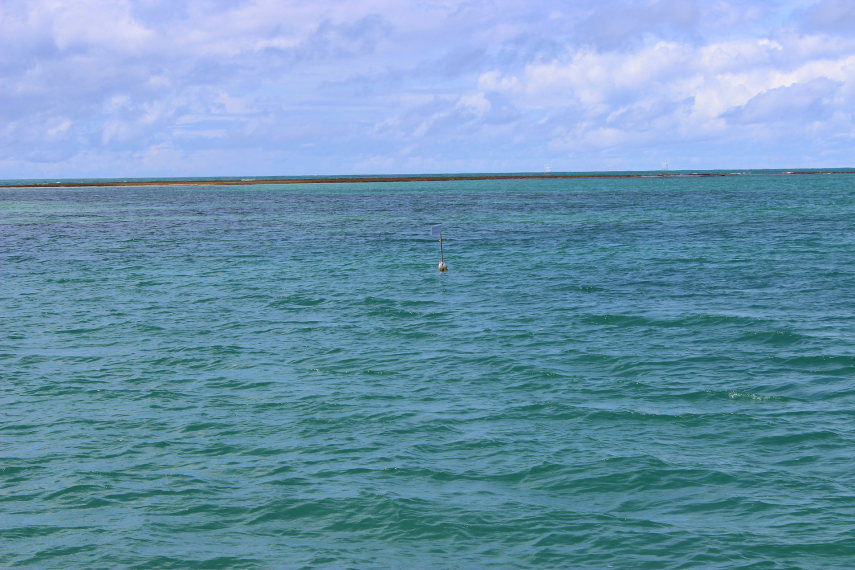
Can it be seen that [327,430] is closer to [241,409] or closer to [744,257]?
[241,409]

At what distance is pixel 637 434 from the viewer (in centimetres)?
1688

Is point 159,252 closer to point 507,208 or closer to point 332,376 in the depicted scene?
point 332,376

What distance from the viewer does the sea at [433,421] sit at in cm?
1254

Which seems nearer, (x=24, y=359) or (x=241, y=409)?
(x=241, y=409)

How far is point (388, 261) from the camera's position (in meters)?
49.3

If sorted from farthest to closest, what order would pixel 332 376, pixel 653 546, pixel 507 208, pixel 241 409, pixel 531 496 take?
pixel 507 208
pixel 332 376
pixel 241 409
pixel 531 496
pixel 653 546

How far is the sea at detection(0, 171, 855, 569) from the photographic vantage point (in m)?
12.5

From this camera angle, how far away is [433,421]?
18.0m

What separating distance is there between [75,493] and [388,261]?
35.6 metres

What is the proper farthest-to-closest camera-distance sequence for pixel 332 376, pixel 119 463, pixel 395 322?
pixel 395 322
pixel 332 376
pixel 119 463

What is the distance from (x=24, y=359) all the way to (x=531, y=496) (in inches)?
718

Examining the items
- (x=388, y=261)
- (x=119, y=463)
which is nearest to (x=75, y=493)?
(x=119, y=463)

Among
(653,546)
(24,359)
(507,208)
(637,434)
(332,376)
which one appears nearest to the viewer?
(653,546)

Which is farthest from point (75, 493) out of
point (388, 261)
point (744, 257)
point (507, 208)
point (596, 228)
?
point (507, 208)
